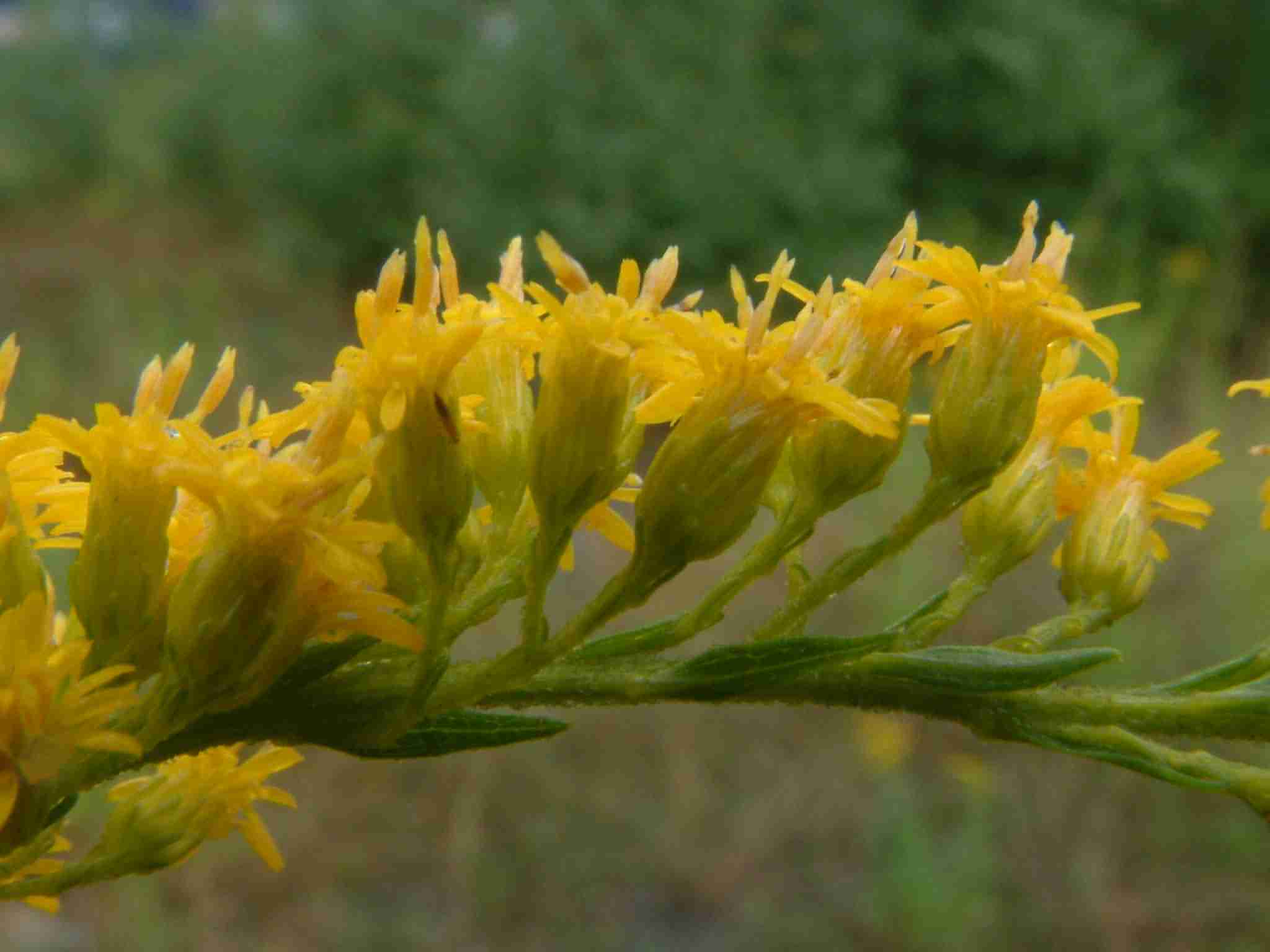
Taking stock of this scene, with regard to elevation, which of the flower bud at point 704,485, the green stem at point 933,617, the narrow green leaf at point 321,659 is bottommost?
the narrow green leaf at point 321,659

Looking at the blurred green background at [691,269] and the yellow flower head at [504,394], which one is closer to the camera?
the yellow flower head at [504,394]

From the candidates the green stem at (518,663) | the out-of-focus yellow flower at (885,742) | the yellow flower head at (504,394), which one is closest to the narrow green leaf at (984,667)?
the green stem at (518,663)

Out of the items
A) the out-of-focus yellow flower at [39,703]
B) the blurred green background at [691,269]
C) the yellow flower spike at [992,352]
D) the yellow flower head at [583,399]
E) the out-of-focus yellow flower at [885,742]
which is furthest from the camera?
the out-of-focus yellow flower at [885,742]

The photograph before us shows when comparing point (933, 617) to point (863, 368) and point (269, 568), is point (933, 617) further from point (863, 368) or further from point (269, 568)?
point (269, 568)

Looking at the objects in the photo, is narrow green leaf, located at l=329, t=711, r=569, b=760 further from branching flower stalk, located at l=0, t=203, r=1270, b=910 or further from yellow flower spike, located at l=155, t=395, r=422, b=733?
yellow flower spike, located at l=155, t=395, r=422, b=733

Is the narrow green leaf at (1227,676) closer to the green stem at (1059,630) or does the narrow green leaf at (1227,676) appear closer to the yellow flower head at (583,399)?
the green stem at (1059,630)

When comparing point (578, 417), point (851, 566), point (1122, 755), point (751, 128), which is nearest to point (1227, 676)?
point (1122, 755)
